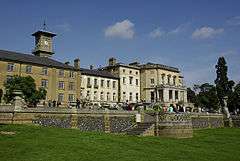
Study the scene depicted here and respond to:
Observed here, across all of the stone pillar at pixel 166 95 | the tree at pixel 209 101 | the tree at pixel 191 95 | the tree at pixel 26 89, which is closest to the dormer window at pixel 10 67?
the tree at pixel 26 89

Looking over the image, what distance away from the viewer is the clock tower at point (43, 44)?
10111 cm

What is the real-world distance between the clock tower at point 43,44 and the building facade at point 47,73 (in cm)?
2135

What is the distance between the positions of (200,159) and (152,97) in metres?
75.6

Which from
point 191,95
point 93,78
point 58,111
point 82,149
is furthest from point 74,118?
point 191,95

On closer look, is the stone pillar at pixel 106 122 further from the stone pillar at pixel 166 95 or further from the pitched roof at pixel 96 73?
the stone pillar at pixel 166 95

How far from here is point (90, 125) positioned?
4116cm

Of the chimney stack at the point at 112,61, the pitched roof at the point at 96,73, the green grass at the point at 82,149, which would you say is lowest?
the green grass at the point at 82,149

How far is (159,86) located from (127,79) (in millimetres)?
9704

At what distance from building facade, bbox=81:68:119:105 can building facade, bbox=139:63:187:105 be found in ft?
33.0

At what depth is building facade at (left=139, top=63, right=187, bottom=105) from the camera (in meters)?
96.8

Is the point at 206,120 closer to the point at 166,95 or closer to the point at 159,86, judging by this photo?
the point at 166,95

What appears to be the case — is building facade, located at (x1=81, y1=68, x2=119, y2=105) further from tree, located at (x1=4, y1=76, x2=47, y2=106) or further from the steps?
the steps

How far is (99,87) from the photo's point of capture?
91750 millimetres

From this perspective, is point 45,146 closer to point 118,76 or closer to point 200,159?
point 200,159
